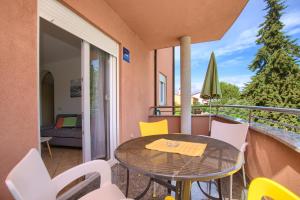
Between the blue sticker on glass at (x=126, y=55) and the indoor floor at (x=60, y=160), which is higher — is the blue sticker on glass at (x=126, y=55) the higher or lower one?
the higher one

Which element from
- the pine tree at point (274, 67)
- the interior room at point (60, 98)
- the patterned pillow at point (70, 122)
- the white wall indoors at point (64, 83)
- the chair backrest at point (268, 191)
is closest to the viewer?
the chair backrest at point (268, 191)

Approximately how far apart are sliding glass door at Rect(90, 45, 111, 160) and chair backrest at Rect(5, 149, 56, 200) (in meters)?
1.56

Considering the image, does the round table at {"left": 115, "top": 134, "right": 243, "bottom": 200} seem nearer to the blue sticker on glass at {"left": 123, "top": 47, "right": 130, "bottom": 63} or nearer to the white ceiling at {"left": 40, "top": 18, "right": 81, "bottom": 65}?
the blue sticker on glass at {"left": 123, "top": 47, "right": 130, "bottom": 63}

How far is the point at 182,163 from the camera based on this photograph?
990mm

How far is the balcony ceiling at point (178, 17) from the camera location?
2.60 meters

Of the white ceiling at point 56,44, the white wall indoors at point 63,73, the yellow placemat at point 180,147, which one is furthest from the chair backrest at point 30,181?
the white wall indoors at point 63,73

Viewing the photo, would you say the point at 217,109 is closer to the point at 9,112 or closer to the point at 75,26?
the point at 75,26

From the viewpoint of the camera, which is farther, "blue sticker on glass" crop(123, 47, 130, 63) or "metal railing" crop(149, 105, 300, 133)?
"blue sticker on glass" crop(123, 47, 130, 63)

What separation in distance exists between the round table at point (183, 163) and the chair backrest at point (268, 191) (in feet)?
0.71

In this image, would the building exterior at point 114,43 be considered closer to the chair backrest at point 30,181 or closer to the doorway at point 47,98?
the chair backrest at point 30,181

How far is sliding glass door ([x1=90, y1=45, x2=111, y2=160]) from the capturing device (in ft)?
8.13

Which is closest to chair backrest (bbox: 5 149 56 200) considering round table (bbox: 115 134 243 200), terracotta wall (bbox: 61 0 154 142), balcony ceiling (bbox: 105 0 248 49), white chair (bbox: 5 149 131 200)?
white chair (bbox: 5 149 131 200)

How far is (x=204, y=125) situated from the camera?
435 centimetres

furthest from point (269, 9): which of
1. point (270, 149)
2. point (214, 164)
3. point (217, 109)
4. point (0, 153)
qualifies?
point (0, 153)
